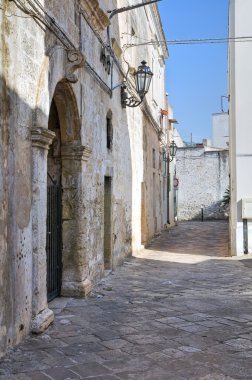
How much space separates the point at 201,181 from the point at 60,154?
25.0 metres

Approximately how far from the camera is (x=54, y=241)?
22.0 feet

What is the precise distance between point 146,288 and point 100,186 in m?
1.89

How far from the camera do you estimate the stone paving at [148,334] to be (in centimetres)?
400

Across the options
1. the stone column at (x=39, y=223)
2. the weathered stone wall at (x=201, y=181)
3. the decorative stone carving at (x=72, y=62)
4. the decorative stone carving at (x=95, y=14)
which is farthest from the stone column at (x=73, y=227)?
the weathered stone wall at (x=201, y=181)

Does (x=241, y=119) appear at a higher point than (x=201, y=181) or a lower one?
higher

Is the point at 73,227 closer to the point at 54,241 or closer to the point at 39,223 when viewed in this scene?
the point at 54,241

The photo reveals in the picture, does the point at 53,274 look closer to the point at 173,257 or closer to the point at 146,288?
the point at 146,288

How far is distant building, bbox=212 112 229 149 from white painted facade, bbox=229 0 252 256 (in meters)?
30.4

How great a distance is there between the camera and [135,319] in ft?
18.9

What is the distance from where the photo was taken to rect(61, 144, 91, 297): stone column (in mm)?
6887

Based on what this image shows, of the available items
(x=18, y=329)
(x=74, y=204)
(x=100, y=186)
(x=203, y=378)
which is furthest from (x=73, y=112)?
(x=203, y=378)

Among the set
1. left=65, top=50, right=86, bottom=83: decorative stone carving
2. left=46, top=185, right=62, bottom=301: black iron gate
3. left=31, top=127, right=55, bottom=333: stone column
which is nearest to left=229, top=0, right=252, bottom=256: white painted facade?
left=46, top=185, right=62, bottom=301: black iron gate

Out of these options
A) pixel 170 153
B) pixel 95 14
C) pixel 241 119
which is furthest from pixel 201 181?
pixel 95 14

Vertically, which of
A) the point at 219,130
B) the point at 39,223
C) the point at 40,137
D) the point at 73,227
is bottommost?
the point at 73,227
